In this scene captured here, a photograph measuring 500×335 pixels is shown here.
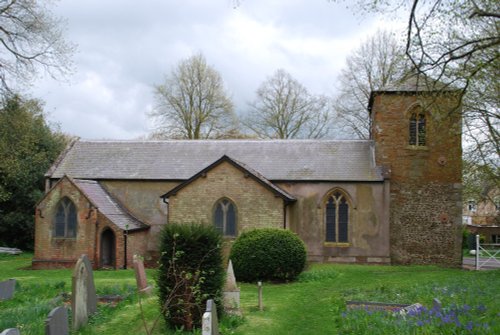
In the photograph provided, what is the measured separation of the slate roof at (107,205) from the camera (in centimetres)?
2466

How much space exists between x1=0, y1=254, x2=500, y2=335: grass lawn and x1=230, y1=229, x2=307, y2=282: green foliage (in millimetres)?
566

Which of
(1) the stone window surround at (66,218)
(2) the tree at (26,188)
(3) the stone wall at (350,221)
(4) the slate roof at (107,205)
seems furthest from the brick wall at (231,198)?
(2) the tree at (26,188)

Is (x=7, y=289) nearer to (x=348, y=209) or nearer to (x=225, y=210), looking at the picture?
(x=225, y=210)

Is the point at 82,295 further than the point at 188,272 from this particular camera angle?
Yes

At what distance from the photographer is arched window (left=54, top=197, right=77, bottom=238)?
81.6ft

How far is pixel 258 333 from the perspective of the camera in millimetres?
11383

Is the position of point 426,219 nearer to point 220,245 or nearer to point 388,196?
point 388,196

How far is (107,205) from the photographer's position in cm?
2578

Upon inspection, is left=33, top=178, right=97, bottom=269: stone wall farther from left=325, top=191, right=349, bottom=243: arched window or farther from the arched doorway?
left=325, top=191, right=349, bottom=243: arched window

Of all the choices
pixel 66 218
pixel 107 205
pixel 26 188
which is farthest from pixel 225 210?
pixel 26 188

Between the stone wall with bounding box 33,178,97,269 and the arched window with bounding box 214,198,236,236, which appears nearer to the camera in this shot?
the arched window with bounding box 214,198,236,236

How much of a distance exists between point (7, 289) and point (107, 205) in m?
10.7

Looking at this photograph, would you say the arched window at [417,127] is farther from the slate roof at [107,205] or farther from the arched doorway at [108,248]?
the arched doorway at [108,248]

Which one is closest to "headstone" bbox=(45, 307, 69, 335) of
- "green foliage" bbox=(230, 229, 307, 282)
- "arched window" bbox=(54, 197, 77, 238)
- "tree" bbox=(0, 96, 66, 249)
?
"green foliage" bbox=(230, 229, 307, 282)
